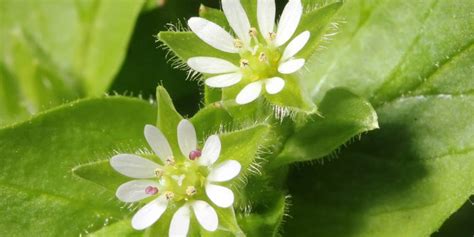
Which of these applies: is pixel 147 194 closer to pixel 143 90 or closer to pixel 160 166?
pixel 160 166

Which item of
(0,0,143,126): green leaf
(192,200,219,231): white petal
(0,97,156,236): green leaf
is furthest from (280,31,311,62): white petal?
(0,0,143,126): green leaf

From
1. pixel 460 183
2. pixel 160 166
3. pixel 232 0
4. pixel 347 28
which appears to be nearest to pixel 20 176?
pixel 160 166

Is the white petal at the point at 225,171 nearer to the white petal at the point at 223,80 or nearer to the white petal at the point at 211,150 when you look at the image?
the white petal at the point at 211,150

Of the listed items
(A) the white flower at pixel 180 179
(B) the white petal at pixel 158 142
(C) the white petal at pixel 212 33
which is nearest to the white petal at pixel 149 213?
(A) the white flower at pixel 180 179

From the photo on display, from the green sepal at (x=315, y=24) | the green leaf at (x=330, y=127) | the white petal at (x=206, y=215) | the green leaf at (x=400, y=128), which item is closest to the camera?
the white petal at (x=206, y=215)

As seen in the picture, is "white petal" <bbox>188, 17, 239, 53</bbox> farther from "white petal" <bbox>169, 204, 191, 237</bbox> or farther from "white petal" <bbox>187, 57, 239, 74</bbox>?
"white petal" <bbox>169, 204, 191, 237</bbox>

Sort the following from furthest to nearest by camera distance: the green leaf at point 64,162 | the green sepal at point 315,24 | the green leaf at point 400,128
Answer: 1. the green leaf at point 64,162
2. the green leaf at point 400,128
3. the green sepal at point 315,24

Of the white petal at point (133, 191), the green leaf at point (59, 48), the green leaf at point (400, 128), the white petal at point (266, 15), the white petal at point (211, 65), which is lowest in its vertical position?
the green leaf at point (400, 128)

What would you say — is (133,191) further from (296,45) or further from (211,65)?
(296,45)
